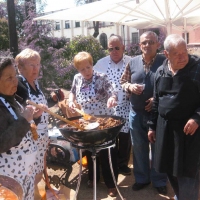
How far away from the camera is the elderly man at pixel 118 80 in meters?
4.28

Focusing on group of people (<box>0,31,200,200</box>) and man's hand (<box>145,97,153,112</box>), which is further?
man's hand (<box>145,97,153,112</box>)

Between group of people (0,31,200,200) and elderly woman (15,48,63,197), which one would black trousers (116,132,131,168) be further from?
elderly woman (15,48,63,197)

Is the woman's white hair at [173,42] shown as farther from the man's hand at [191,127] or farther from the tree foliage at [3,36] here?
the tree foliage at [3,36]

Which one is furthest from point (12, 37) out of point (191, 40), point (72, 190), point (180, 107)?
point (191, 40)

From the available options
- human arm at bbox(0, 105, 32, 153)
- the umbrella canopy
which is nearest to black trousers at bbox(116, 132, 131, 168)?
human arm at bbox(0, 105, 32, 153)

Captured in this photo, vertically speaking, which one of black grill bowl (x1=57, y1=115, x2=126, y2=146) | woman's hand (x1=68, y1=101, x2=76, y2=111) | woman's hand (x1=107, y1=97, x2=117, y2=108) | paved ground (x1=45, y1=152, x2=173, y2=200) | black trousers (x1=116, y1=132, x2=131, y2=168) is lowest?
paved ground (x1=45, y1=152, x2=173, y2=200)

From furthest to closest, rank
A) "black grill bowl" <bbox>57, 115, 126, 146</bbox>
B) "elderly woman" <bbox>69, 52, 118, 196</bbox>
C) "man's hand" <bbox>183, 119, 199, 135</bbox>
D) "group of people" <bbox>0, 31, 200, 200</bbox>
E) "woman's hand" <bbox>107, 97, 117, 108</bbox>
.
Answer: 1. "elderly woman" <bbox>69, 52, 118, 196</bbox>
2. "woman's hand" <bbox>107, 97, 117, 108</bbox>
3. "black grill bowl" <bbox>57, 115, 126, 146</bbox>
4. "man's hand" <bbox>183, 119, 199, 135</bbox>
5. "group of people" <bbox>0, 31, 200, 200</bbox>

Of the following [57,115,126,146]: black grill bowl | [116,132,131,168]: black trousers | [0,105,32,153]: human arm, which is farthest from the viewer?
[116,132,131,168]: black trousers

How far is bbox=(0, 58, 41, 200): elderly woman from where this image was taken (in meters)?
2.21

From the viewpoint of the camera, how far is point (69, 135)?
9.70 feet

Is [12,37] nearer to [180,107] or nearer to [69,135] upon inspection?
[69,135]

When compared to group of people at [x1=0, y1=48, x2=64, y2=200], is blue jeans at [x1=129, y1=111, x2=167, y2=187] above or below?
below

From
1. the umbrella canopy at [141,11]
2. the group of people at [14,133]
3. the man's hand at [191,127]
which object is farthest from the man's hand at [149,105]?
the umbrella canopy at [141,11]

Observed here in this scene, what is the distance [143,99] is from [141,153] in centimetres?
70
